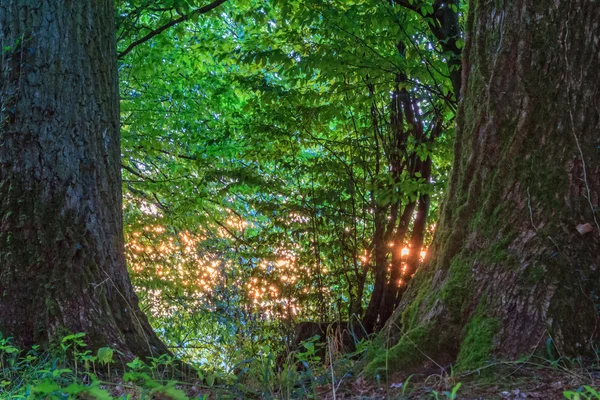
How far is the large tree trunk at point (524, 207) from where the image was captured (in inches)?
86.9

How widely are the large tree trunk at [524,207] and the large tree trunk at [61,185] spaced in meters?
1.78

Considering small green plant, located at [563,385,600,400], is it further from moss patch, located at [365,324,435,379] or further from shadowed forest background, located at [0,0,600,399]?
moss patch, located at [365,324,435,379]

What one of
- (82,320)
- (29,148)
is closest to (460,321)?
(82,320)

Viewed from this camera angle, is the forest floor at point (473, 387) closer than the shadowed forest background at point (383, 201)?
Yes

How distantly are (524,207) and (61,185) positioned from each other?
2.74 metres

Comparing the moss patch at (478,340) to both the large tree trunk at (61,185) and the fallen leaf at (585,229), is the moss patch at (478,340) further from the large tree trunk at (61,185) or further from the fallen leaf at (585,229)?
the large tree trunk at (61,185)

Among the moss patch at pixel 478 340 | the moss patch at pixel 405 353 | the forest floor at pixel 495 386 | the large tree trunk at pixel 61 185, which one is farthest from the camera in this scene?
the large tree trunk at pixel 61 185

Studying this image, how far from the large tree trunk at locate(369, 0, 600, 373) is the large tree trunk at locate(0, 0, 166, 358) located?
1.78 metres

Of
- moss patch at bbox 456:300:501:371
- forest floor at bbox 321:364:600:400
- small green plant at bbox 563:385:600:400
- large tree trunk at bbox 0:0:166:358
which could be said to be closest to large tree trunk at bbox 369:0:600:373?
moss patch at bbox 456:300:501:371

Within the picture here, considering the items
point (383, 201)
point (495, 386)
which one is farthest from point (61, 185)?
point (383, 201)

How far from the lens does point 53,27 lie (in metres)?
3.33

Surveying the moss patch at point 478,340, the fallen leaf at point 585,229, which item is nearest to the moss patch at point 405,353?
the moss patch at point 478,340

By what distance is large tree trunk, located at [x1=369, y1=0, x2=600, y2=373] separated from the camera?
221 cm

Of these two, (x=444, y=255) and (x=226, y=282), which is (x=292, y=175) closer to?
(x=226, y=282)
